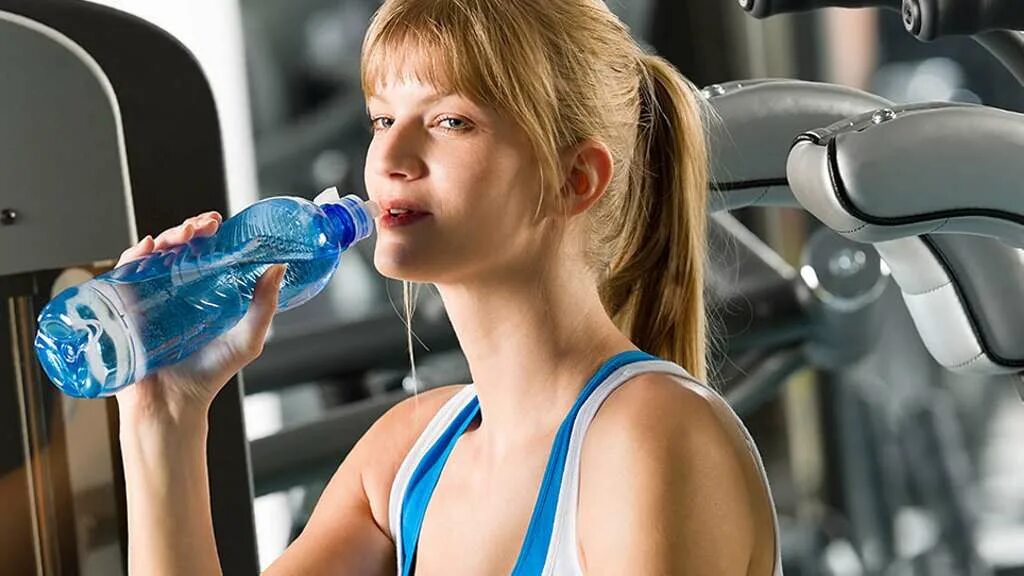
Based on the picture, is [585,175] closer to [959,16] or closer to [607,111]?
[607,111]

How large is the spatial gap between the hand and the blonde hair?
0.14 metres

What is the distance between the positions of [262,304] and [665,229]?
0.30 m

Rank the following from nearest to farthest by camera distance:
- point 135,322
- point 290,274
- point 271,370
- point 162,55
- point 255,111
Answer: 1. point 135,322
2. point 290,274
3. point 162,55
4. point 271,370
5. point 255,111

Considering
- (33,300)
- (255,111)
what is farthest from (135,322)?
(255,111)

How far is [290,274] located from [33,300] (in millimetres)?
208

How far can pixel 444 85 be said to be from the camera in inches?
31.5

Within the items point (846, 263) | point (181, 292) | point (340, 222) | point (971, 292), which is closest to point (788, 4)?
point (971, 292)

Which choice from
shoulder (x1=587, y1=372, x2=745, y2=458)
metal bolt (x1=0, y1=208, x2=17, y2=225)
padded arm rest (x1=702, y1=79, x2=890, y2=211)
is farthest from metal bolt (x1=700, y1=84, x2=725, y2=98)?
metal bolt (x1=0, y1=208, x2=17, y2=225)

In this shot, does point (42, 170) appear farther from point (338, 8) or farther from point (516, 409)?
point (338, 8)

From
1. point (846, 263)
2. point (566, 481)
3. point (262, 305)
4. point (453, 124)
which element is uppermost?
point (453, 124)

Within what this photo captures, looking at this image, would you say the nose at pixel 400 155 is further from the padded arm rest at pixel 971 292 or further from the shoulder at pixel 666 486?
the padded arm rest at pixel 971 292

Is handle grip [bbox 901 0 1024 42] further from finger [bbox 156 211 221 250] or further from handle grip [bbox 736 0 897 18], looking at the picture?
finger [bbox 156 211 221 250]

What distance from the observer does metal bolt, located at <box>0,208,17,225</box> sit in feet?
2.98

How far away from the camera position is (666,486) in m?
0.75
